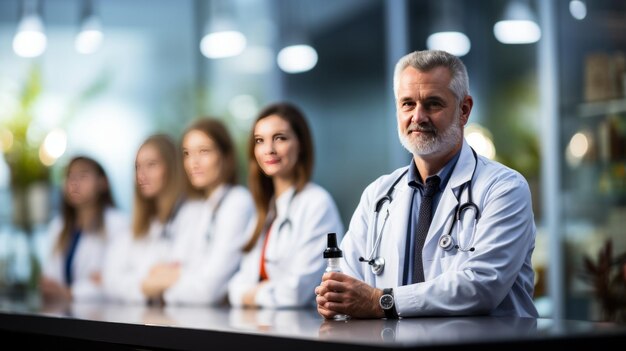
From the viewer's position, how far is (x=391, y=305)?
314cm

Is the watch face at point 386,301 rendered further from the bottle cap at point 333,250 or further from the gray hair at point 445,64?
the gray hair at point 445,64

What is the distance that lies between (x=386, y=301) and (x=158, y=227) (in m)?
2.82

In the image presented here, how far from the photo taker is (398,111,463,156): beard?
10.9ft

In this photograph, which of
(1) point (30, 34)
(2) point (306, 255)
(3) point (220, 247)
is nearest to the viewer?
(2) point (306, 255)

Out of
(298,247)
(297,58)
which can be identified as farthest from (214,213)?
(297,58)

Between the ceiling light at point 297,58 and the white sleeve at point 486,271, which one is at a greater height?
the ceiling light at point 297,58

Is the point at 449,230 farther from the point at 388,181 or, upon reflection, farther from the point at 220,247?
the point at 220,247

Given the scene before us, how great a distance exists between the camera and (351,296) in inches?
124

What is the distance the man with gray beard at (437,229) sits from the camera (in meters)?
3.10

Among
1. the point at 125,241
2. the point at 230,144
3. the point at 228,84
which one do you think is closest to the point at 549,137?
the point at 230,144

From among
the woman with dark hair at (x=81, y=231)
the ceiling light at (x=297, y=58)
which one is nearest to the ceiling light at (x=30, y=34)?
the woman with dark hair at (x=81, y=231)

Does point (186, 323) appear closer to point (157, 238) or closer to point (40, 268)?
point (157, 238)

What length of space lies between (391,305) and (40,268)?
6644 mm

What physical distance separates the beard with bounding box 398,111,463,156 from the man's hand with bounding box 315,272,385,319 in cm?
51
